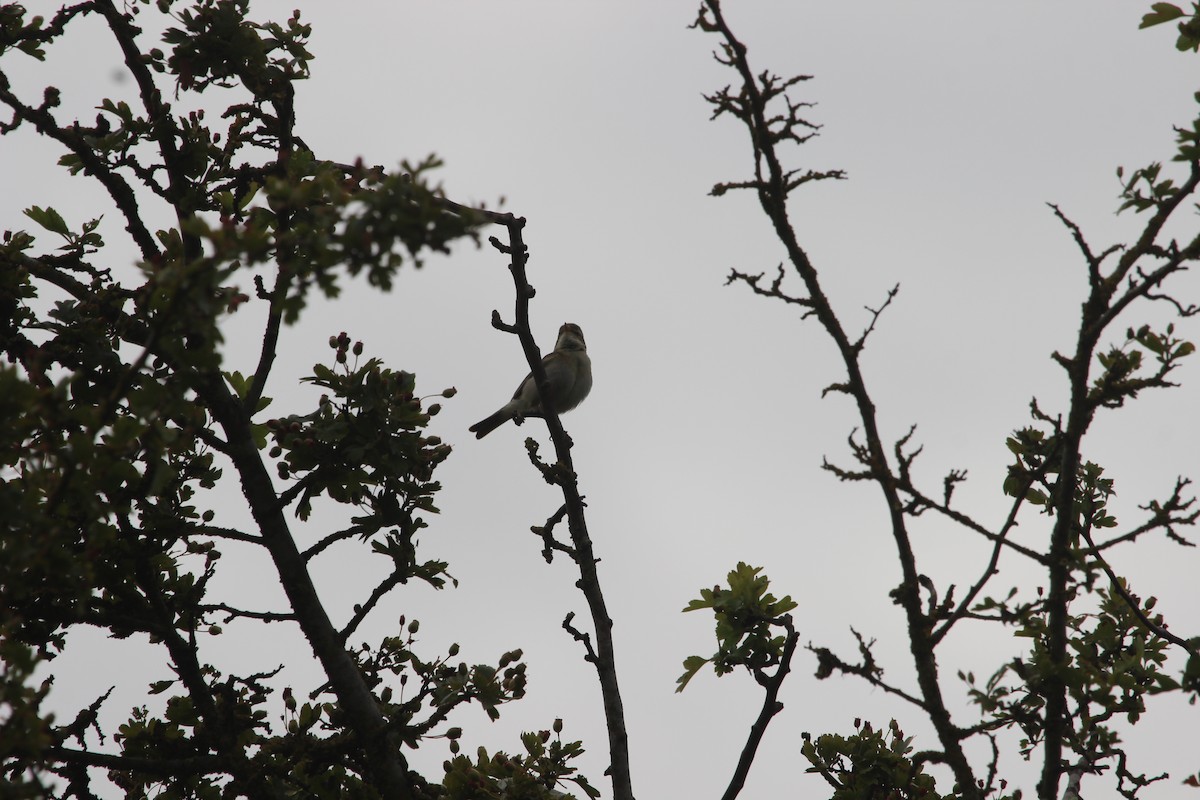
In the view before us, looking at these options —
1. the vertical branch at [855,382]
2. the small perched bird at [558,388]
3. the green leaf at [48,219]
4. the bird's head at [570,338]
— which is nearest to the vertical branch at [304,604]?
the green leaf at [48,219]

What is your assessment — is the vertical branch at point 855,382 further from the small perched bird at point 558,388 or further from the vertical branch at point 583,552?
the small perched bird at point 558,388

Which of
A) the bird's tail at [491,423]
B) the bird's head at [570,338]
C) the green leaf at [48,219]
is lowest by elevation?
the green leaf at [48,219]

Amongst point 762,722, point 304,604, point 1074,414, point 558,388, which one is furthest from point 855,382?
point 558,388

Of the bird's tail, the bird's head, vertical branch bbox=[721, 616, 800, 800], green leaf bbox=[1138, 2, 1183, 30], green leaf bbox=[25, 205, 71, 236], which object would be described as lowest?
vertical branch bbox=[721, 616, 800, 800]

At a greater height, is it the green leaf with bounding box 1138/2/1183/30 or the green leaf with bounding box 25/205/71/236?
the green leaf with bounding box 25/205/71/236

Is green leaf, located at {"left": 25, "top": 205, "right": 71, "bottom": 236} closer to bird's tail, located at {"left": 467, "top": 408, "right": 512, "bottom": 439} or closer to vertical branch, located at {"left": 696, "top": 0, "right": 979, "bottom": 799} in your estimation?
vertical branch, located at {"left": 696, "top": 0, "right": 979, "bottom": 799}

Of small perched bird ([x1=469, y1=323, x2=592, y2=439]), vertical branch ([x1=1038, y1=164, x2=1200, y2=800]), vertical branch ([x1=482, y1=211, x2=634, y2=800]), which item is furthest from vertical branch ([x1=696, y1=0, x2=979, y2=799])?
small perched bird ([x1=469, y1=323, x2=592, y2=439])

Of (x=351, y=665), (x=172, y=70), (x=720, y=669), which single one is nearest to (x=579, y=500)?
(x=720, y=669)

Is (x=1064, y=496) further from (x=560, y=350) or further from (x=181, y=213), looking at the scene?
(x=560, y=350)

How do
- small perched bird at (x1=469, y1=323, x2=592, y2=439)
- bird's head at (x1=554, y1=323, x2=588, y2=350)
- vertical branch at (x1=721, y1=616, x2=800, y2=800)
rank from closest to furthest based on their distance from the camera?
vertical branch at (x1=721, y1=616, x2=800, y2=800)
small perched bird at (x1=469, y1=323, x2=592, y2=439)
bird's head at (x1=554, y1=323, x2=588, y2=350)

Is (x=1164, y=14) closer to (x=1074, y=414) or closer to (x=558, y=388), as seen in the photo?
(x=1074, y=414)

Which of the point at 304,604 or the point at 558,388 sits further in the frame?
the point at 558,388

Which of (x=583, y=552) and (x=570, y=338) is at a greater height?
(x=570, y=338)

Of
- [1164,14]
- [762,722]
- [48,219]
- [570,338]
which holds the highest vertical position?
[570,338]
